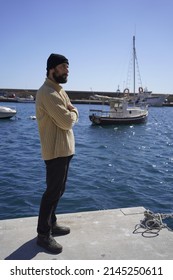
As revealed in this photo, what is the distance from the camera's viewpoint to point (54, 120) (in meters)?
3.66

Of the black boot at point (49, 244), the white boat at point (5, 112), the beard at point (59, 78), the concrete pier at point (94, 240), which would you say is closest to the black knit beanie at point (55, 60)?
the beard at point (59, 78)

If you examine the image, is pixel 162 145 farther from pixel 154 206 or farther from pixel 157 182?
pixel 154 206

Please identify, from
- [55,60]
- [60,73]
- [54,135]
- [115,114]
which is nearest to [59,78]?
[60,73]

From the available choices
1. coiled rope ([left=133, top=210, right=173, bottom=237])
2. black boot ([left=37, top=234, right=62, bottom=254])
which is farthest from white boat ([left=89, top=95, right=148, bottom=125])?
black boot ([left=37, top=234, right=62, bottom=254])

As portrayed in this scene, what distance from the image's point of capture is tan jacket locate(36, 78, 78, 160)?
3.58m

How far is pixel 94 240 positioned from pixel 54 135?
1.33 m

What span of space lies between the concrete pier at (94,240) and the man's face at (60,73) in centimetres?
186

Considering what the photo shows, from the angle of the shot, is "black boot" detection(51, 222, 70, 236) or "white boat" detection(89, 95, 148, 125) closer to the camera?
"black boot" detection(51, 222, 70, 236)

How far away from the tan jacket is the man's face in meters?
0.06

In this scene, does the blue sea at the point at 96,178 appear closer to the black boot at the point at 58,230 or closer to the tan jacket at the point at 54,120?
the black boot at the point at 58,230

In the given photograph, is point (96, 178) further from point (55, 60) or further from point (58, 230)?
point (55, 60)

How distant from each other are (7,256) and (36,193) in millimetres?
5794

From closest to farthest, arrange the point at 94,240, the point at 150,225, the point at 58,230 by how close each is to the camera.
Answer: the point at 94,240 < the point at 58,230 < the point at 150,225

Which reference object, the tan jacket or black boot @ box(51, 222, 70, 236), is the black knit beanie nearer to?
the tan jacket
